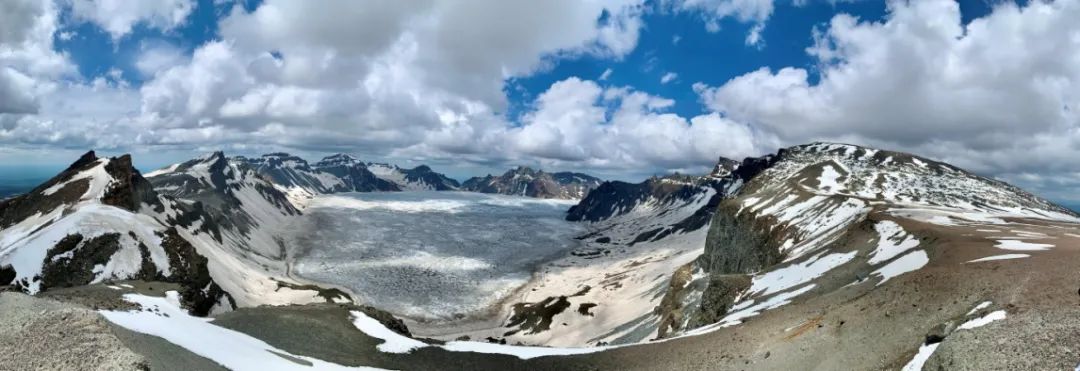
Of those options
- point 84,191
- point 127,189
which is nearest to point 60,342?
point 84,191

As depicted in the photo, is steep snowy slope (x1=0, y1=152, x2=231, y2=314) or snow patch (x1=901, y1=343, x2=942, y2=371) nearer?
snow patch (x1=901, y1=343, x2=942, y2=371)

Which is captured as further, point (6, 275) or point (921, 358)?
point (6, 275)

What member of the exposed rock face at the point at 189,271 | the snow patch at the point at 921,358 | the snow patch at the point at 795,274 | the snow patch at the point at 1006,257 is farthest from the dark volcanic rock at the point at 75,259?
the snow patch at the point at 1006,257

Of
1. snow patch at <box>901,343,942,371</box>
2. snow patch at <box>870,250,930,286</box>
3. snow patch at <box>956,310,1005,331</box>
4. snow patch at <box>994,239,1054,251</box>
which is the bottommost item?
snow patch at <box>901,343,942,371</box>

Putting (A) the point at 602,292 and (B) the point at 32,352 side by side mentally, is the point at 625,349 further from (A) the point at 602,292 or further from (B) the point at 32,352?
(A) the point at 602,292

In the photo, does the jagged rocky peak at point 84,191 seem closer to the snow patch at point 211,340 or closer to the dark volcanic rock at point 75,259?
the dark volcanic rock at point 75,259

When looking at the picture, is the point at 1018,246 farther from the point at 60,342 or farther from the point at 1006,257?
the point at 60,342

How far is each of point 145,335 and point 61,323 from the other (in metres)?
8.36

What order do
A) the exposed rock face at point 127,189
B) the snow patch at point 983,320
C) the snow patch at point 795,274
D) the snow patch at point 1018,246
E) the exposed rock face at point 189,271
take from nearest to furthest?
the snow patch at point 983,320 → the snow patch at point 1018,246 → the snow patch at point 795,274 → the exposed rock face at point 189,271 → the exposed rock face at point 127,189

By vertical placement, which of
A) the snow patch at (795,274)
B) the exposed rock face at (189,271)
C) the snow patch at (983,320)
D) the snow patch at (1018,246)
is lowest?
the exposed rock face at (189,271)

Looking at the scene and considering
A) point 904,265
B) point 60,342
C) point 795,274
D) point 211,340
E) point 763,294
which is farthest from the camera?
point 795,274

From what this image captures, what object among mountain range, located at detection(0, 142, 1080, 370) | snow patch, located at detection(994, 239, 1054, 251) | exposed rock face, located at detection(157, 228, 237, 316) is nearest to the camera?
mountain range, located at detection(0, 142, 1080, 370)

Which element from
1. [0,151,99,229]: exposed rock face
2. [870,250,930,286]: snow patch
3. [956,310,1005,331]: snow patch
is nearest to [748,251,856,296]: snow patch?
[870,250,930,286]: snow patch

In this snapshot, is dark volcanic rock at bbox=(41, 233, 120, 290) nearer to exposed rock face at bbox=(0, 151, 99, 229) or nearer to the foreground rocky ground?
exposed rock face at bbox=(0, 151, 99, 229)
